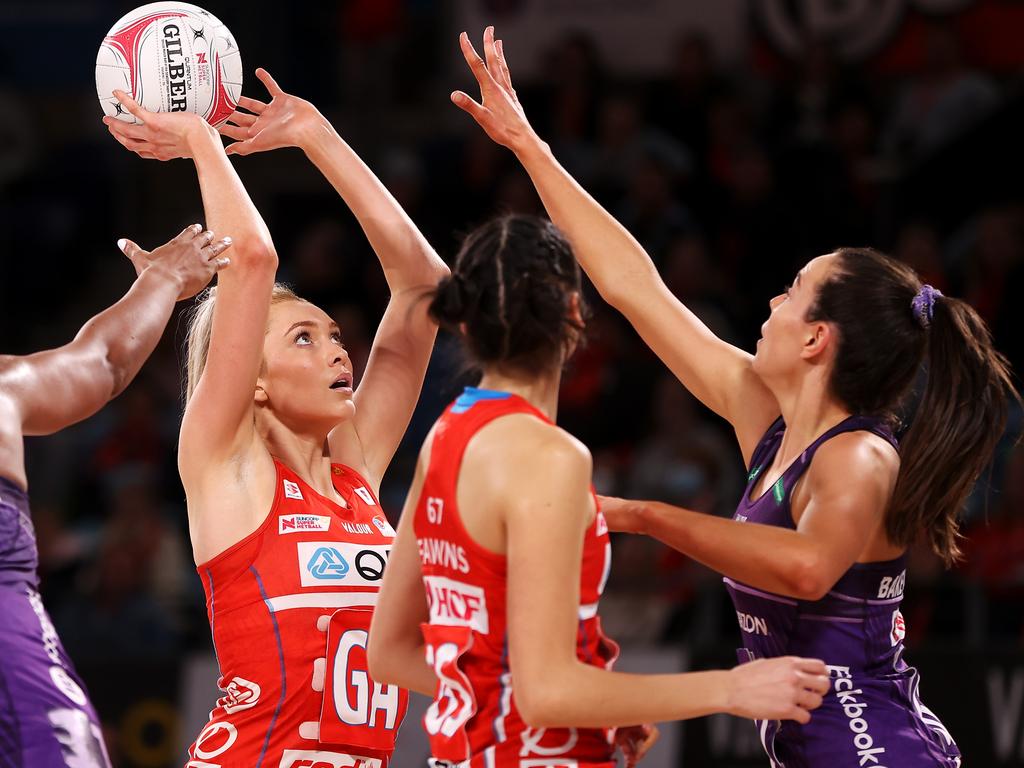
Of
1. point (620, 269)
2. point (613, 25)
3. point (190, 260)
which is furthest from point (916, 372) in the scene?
point (613, 25)

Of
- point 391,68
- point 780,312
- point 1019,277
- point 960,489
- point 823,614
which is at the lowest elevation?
point 823,614

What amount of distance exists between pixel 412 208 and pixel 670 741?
13.1 feet

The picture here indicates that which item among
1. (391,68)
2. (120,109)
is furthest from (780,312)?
(391,68)

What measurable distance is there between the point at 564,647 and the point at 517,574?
14 cm

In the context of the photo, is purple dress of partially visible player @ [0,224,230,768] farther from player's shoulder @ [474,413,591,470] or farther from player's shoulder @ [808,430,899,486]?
player's shoulder @ [808,430,899,486]

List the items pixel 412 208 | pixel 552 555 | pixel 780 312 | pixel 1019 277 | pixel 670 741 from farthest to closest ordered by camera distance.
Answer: pixel 412 208 < pixel 1019 277 < pixel 670 741 < pixel 780 312 < pixel 552 555

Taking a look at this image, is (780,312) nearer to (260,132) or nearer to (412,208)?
(260,132)

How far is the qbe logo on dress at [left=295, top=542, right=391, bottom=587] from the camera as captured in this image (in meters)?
3.18

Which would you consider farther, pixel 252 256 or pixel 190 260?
pixel 190 260

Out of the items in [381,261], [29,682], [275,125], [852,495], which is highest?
[275,125]

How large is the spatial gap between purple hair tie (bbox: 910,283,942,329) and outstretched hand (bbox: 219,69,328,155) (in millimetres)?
1602

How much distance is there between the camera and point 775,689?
236 cm

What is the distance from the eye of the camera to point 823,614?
9.98 ft

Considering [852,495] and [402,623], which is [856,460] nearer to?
[852,495]
